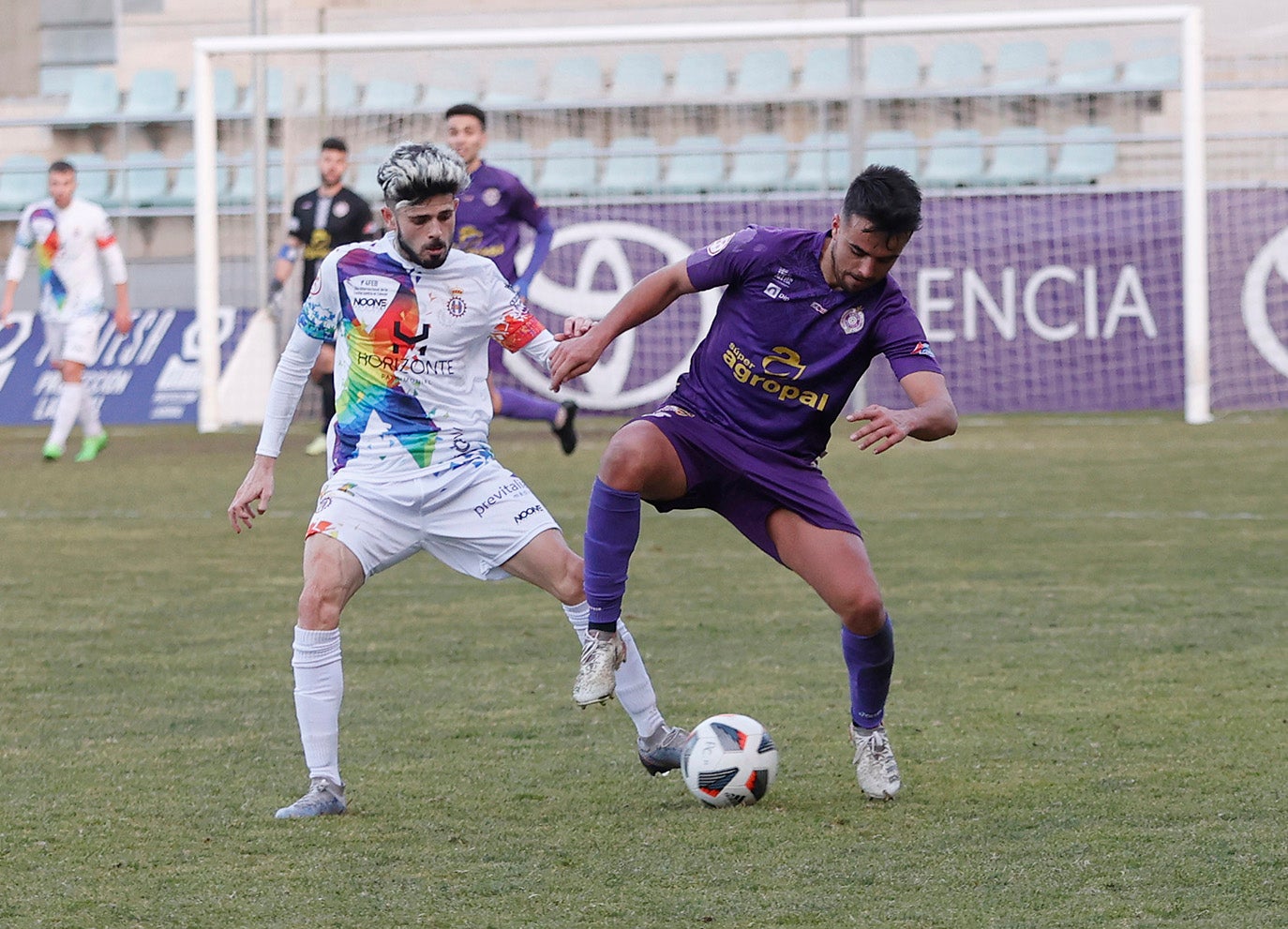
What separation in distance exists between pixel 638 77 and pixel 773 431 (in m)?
15.7

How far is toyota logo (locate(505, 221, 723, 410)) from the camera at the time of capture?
17.2m

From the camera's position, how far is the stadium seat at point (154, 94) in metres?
22.0

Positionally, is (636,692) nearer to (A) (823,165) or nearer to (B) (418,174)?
(B) (418,174)

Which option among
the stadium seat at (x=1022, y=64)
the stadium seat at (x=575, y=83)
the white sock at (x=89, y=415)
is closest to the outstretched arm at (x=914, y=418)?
the white sock at (x=89, y=415)

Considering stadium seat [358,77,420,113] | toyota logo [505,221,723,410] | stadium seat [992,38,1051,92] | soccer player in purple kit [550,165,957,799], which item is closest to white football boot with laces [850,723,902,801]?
soccer player in purple kit [550,165,957,799]

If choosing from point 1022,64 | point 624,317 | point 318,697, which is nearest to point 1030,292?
point 1022,64

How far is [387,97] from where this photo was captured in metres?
17.7

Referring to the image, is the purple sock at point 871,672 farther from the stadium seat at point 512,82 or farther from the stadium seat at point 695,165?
the stadium seat at point 512,82

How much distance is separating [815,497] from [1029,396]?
12967 mm

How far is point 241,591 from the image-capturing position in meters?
8.27

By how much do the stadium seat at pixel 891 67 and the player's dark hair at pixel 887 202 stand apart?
1496 cm

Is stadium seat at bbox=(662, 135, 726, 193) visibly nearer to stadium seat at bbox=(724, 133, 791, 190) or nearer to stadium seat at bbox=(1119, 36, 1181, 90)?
stadium seat at bbox=(724, 133, 791, 190)

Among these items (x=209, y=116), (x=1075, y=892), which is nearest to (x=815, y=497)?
(x=1075, y=892)

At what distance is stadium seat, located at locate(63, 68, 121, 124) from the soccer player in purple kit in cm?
1888
